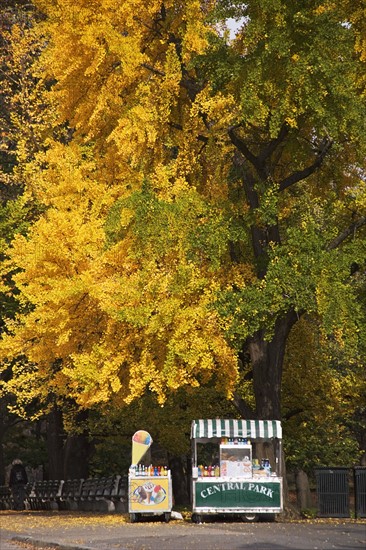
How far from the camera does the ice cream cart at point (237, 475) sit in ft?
86.8

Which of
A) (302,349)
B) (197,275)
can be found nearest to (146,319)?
(197,275)

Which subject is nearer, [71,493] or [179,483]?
[71,493]

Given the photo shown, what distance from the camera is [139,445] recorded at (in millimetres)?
28375

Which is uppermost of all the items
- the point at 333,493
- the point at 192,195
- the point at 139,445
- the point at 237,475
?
the point at 192,195

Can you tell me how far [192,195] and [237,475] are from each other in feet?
20.9

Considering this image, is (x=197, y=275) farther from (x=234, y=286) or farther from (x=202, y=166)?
(x=202, y=166)

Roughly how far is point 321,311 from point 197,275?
309 cm

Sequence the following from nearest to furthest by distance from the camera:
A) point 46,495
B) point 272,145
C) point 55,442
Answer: point 272,145, point 55,442, point 46,495

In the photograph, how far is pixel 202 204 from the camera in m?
26.6

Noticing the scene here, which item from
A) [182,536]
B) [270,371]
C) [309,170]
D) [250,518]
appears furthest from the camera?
[270,371]

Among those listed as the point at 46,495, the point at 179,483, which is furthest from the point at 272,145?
the point at 46,495

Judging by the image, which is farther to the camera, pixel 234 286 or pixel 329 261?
pixel 234 286

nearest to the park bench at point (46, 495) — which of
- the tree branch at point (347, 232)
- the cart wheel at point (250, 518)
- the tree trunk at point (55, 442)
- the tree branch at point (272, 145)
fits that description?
the tree trunk at point (55, 442)

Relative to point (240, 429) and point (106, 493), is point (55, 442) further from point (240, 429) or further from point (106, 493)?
point (240, 429)
